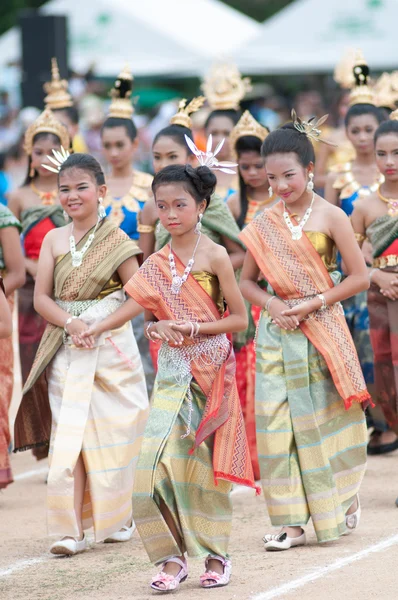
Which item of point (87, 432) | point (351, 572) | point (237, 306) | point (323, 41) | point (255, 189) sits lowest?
point (351, 572)

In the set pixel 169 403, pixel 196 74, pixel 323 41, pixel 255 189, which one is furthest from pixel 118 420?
pixel 196 74

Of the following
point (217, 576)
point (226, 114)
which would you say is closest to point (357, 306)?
point (226, 114)

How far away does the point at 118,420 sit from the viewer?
6.55 m

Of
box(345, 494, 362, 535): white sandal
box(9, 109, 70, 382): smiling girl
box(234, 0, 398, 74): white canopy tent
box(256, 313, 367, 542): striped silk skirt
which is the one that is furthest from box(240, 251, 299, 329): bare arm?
box(234, 0, 398, 74): white canopy tent

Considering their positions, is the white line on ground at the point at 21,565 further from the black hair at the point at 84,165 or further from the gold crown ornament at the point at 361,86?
the gold crown ornament at the point at 361,86

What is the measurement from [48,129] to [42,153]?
0.17 m

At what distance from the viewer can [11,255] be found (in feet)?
24.5

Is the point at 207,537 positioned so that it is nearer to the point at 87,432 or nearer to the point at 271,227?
the point at 87,432

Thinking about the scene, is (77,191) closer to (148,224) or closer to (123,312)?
(123,312)

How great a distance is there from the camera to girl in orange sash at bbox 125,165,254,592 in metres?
5.58

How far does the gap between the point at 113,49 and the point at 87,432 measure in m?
18.4

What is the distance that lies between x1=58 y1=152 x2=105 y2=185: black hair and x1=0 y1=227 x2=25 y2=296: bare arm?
982mm

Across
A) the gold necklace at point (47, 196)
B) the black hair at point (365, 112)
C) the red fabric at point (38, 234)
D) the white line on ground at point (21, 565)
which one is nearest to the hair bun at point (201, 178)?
the white line on ground at point (21, 565)

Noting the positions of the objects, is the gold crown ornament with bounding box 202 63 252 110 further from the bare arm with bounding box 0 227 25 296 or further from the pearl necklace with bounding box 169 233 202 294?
the pearl necklace with bounding box 169 233 202 294
